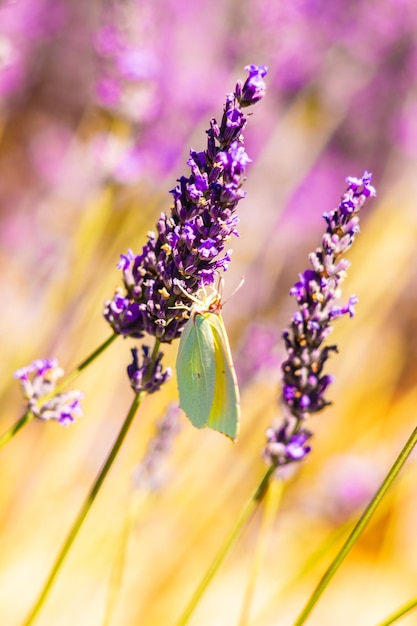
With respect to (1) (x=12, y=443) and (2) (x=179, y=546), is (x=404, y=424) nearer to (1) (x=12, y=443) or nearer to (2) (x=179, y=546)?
(2) (x=179, y=546)

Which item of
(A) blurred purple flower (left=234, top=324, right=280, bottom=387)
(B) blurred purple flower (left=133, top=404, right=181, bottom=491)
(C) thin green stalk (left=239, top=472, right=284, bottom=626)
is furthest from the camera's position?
(A) blurred purple flower (left=234, top=324, right=280, bottom=387)

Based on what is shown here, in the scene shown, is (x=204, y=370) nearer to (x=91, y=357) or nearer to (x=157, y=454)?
(x=91, y=357)

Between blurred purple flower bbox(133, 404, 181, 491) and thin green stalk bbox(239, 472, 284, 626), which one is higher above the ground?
blurred purple flower bbox(133, 404, 181, 491)

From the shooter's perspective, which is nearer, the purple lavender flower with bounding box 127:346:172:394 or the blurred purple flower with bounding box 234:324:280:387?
the purple lavender flower with bounding box 127:346:172:394

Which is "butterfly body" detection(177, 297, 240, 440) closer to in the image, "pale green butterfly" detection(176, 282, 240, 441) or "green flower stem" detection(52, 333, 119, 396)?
"pale green butterfly" detection(176, 282, 240, 441)

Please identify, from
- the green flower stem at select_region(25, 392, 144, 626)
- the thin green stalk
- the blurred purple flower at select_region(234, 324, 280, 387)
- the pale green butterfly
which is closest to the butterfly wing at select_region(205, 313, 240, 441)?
the pale green butterfly

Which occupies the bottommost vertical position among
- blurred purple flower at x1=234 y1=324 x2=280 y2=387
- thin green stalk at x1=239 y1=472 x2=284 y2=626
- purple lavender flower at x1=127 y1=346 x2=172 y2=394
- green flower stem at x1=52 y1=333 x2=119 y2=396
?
thin green stalk at x1=239 y1=472 x2=284 y2=626

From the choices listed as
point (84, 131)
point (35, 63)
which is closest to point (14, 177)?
point (35, 63)

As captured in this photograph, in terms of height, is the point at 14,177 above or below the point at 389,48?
above
